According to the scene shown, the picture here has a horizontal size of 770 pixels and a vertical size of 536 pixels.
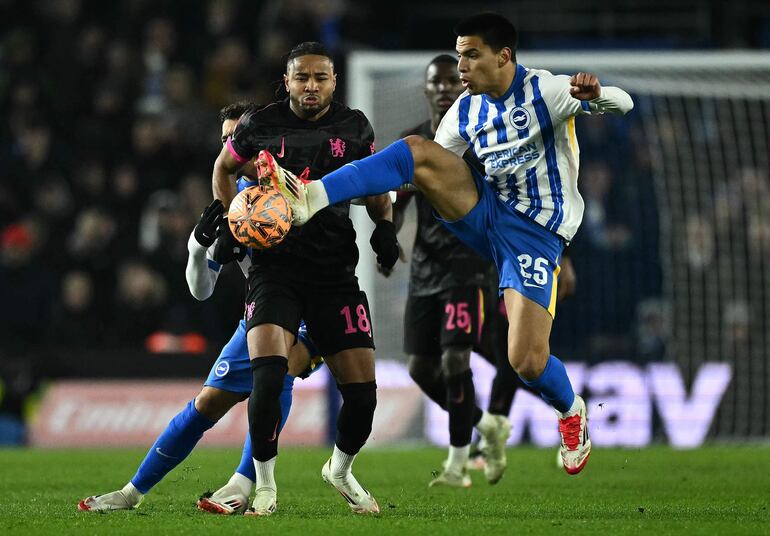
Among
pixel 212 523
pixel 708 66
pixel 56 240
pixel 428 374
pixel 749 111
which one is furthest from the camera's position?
pixel 56 240

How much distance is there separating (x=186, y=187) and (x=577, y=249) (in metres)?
4.21

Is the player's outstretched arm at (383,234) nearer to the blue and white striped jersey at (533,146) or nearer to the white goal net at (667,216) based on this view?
the blue and white striped jersey at (533,146)

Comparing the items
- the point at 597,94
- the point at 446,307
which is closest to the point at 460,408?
the point at 446,307

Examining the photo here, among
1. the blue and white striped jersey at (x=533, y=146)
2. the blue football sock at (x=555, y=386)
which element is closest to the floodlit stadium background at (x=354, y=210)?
the blue and white striped jersey at (x=533, y=146)

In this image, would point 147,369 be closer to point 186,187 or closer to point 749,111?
point 186,187

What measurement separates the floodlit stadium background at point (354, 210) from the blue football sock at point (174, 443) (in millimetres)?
2954

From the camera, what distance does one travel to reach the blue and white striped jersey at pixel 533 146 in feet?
20.7

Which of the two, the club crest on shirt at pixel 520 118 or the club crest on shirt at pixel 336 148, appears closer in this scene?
the club crest on shirt at pixel 336 148

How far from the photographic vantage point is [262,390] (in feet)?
18.9

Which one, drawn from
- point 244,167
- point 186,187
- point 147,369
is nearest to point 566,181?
point 244,167

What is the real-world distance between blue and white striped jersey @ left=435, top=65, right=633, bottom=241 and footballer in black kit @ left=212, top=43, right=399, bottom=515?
592mm

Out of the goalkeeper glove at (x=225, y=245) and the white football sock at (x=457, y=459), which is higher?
the goalkeeper glove at (x=225, y=245)

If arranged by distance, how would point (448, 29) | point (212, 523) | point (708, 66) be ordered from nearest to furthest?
point (212, 523) → point (708, 66) → point (448, 29)

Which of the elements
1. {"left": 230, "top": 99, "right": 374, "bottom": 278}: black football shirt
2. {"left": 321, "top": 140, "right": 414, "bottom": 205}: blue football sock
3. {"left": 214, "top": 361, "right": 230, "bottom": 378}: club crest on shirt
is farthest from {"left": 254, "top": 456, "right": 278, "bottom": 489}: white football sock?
{"left": 321, "top": 140, "right": 414, "bottom": 205}: blue football sock
